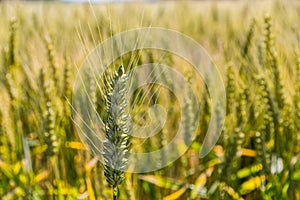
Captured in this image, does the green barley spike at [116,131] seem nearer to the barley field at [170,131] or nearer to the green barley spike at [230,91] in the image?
the barley field at [170,131]

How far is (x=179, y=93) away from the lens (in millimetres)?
1019

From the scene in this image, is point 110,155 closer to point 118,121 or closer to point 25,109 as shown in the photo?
point 118,121

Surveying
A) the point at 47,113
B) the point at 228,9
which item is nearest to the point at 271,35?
the point at 47,113

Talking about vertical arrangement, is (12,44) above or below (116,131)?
above

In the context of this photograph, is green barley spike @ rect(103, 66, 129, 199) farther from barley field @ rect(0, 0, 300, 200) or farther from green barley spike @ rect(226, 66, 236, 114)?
green barley spike @ rect(226, 66, 236, 114)

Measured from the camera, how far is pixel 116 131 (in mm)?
520

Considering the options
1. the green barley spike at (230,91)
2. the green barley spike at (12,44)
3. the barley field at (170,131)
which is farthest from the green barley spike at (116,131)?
the green barley spike at (12,44)

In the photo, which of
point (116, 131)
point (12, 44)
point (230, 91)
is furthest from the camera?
point (12, 44)

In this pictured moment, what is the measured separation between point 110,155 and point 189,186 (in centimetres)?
41

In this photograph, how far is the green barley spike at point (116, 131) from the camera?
516 millimetres

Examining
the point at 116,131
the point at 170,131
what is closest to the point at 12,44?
the point at 170,131

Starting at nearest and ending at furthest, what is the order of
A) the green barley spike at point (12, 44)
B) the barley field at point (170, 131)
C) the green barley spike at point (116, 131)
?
the green barley spike at point (116, 131), the barley field at point (170, 131), the green barley spike at point (12, 44)

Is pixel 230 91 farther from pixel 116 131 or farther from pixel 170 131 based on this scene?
pixel 116 131

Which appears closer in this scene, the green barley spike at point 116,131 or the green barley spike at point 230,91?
the green barley spike at point 116,131
